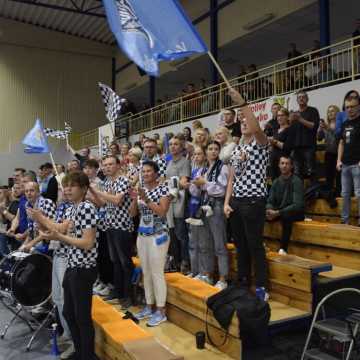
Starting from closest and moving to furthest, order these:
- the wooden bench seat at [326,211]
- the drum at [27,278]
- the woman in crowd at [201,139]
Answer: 1. the drum at [27,278]
2. the woman in crowd at [201,139]
3. the wooden bench seat at [326,211]

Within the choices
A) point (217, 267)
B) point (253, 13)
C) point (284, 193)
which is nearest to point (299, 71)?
point (253, 13)

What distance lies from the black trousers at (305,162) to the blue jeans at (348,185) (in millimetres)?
798

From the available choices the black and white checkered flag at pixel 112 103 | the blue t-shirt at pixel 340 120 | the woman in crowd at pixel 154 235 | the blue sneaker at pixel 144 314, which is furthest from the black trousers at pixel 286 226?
the black and white checkered flag at pixel 112 103

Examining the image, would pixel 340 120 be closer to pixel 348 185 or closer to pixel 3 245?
pixel 348 185

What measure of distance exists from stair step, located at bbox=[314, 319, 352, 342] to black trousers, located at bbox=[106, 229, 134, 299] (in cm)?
196

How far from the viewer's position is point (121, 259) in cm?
459

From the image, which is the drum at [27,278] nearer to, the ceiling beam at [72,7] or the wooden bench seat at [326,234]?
the wooden bench seat at [326,234]

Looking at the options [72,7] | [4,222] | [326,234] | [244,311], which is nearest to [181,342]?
[244,311]

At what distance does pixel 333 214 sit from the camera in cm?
571

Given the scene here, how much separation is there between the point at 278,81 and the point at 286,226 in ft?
21.6

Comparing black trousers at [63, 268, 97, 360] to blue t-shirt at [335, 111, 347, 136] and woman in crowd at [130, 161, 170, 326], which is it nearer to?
woman in crowd at [130, 161, 170, 326]

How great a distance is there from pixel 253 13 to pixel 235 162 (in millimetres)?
10620

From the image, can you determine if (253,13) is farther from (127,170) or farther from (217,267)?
(217,267)

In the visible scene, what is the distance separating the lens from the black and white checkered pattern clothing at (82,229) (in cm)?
337
